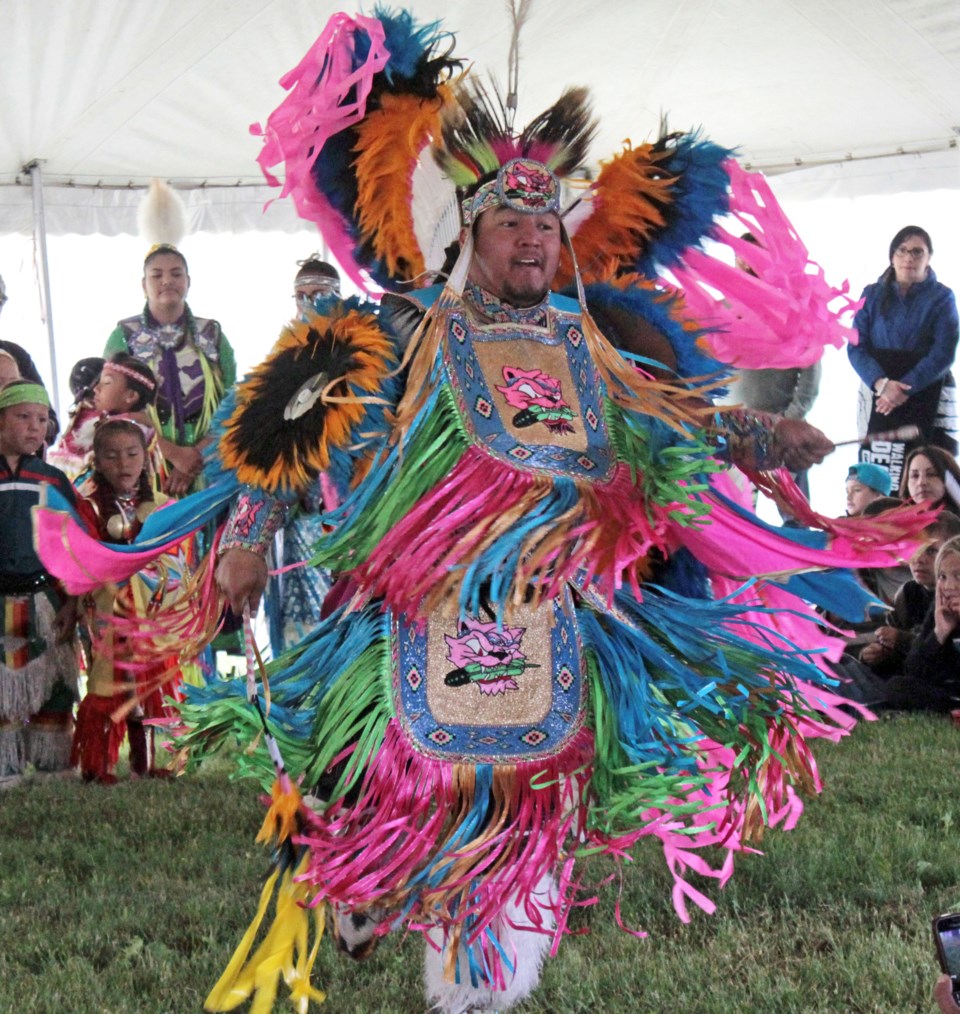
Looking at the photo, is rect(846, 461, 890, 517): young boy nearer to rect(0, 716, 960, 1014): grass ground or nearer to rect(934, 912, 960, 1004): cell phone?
rect(0, 716, 960, 1014): grass ground

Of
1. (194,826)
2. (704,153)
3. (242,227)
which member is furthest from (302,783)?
(242,227)

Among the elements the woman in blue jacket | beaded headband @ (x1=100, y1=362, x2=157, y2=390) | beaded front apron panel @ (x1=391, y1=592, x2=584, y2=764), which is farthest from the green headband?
the woman in blue jacket

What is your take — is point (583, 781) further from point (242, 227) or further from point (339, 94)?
point (242, 227)

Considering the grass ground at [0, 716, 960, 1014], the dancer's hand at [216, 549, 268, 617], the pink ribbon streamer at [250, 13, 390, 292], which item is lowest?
the grass ground at [0, 716, 960, 1014]

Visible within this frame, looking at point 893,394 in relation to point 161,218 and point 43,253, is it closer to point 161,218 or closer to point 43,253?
point 161,218

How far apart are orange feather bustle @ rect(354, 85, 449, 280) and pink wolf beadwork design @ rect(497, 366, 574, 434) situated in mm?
344

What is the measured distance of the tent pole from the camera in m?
7.04

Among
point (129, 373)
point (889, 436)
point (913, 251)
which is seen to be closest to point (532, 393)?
point (889, 436)

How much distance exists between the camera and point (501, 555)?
7.41 ft

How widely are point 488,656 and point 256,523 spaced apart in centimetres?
48

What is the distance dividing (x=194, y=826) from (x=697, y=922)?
5.60 feet

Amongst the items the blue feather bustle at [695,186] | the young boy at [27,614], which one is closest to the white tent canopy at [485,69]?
the young boy at [27,614]

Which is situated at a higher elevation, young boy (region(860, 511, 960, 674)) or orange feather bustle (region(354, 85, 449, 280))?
orange feather bustle (region(354, 85, 449, 280))

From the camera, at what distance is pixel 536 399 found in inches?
98.4
